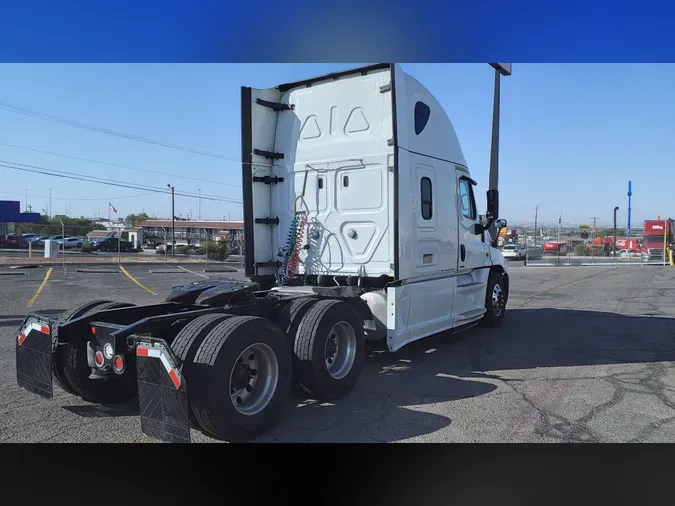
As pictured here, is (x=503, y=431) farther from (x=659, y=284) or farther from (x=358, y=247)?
(x=659, y=284)

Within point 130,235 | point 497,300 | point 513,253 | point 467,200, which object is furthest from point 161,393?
point 130,235

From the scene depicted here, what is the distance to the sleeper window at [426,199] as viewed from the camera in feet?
23.4

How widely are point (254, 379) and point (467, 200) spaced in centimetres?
513

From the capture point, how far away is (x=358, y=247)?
6.98m

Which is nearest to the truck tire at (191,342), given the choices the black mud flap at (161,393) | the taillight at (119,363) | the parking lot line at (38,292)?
the black mud flap at (161,393)

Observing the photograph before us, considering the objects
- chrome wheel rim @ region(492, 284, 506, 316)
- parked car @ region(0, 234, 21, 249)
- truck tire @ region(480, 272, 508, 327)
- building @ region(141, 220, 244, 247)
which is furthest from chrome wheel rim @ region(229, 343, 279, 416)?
parked car @ region(0, 234, 21, 249)

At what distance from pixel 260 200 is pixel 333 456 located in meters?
4.17

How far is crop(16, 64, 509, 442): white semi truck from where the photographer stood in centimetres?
430

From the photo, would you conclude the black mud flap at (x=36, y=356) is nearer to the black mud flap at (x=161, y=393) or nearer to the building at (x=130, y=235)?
the black mud flap at (x=161, y=393)

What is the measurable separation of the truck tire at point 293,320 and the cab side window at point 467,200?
12.1 feet

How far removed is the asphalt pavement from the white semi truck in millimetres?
338

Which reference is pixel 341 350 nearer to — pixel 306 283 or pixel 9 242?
pixel 306 283

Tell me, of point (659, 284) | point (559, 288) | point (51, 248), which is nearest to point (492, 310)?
point (559, 288)

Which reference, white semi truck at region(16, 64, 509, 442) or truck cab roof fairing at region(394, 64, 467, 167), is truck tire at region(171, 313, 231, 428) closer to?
white semi truck at region(16, 64, 509, 442)
